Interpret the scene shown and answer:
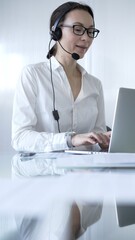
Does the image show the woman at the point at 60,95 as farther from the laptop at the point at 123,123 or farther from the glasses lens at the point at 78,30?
the laptop at the point at 123,123

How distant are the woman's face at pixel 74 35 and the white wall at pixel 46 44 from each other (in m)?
1.53

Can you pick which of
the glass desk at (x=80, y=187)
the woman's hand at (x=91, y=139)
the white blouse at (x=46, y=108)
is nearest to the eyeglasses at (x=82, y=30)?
the white blouse at (x=46, y=108)

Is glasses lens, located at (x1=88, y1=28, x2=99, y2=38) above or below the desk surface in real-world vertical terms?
above

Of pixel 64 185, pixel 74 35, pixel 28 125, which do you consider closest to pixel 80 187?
pixel 64 185

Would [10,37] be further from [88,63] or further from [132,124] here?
[132,124]

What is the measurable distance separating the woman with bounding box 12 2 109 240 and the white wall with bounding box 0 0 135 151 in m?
1.37

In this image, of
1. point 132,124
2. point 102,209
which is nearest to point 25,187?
point 102,209

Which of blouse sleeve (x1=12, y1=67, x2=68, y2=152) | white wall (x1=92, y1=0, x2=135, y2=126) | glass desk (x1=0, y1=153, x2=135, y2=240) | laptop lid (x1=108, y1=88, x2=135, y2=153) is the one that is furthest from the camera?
white wall (x1=92, y1=0, x2=135, y2=126)

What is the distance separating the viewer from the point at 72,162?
84 cm

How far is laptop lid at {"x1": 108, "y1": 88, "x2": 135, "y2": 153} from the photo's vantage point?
41.6 inches

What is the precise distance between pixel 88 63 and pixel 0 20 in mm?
973

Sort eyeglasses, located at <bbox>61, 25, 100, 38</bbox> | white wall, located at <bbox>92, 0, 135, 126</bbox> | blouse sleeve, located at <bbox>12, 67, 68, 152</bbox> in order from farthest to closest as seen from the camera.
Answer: white wall, located at <bbox>92, 0, 135, 126</bbox> < eyeglasses, located at <bbox>61, 25, 100, 38</bbox> < blouse sleeve, located at <bbox>12, 67, 68, 152</bbox>

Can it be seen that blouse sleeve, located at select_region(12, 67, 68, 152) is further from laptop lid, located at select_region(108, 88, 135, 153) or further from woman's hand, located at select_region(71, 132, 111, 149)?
laptop lid, located at select_region(108, 88, 135, 153)

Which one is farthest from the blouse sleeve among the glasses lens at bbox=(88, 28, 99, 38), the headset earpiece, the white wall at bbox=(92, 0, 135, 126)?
the white wall at bbox=(92, 0, 135, 126)
